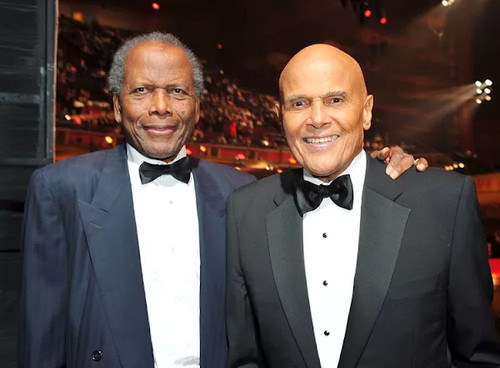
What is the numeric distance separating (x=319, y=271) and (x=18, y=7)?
1625mm

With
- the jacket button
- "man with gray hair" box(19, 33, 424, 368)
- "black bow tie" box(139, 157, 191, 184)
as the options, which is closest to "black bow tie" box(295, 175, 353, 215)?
"man with gray hair" box(19, 33, 424, 368)

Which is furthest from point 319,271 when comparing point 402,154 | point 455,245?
point 402,154

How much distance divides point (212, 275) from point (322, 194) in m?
0.50

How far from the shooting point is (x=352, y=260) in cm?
148

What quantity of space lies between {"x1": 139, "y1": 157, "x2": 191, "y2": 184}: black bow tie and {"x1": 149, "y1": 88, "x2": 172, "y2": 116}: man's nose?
0.20 m

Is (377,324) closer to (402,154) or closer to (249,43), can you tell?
(402,154)

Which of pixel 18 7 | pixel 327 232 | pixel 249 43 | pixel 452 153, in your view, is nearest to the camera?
pixel 327 232

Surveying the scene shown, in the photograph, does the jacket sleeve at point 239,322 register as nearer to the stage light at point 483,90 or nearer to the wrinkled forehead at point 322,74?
the wrinkled forehead at point 322,74

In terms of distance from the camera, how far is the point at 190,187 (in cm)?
188

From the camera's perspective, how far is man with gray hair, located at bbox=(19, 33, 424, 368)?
161 centimetres

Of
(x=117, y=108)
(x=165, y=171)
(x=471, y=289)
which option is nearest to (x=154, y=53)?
(x=117, y=108)

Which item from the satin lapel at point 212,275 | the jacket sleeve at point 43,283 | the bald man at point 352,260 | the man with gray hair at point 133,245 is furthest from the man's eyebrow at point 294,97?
the jacket sleeve at point 43,283

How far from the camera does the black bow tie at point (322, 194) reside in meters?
1.49

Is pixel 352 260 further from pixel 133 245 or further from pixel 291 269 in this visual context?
pixel 133 245
